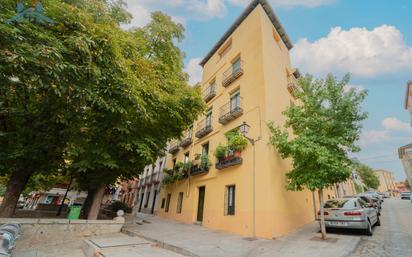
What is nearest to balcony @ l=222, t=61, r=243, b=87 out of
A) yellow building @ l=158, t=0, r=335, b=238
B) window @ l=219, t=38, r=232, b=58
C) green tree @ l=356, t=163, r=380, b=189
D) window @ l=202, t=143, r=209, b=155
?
yellow building @ l=158, t=0, r=335, b=238

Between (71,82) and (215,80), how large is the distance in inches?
509

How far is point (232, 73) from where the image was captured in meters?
14.6

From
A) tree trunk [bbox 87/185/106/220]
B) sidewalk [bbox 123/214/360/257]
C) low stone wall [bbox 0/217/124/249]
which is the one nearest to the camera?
sidewalk [bbox 123/214/360/257]

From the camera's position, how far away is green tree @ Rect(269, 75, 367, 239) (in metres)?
8.77

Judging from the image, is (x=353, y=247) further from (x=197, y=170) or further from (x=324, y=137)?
(x=197, y=170)

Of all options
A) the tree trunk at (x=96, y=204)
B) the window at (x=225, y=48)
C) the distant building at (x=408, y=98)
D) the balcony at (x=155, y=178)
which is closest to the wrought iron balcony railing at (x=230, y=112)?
the window at (x=225, y=48)

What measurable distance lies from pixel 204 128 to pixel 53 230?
10.1m

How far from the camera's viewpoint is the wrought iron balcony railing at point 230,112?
12688mm

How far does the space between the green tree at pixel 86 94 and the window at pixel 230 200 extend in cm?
434

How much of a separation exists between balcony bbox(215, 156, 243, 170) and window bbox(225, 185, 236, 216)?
121 cm

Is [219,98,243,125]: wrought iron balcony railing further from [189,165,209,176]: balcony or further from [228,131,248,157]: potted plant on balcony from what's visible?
[189,165,209,176]: balcony

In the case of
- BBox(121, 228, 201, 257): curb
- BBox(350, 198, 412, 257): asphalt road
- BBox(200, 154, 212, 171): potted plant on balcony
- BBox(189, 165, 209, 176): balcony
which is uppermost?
BBox(200, 154, 212, 171): potted plant on balcony

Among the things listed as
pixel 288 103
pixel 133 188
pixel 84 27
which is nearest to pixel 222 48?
pixel 288 103

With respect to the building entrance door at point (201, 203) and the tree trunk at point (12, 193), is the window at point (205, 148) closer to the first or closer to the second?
the building entrance door at point (201, 203)
